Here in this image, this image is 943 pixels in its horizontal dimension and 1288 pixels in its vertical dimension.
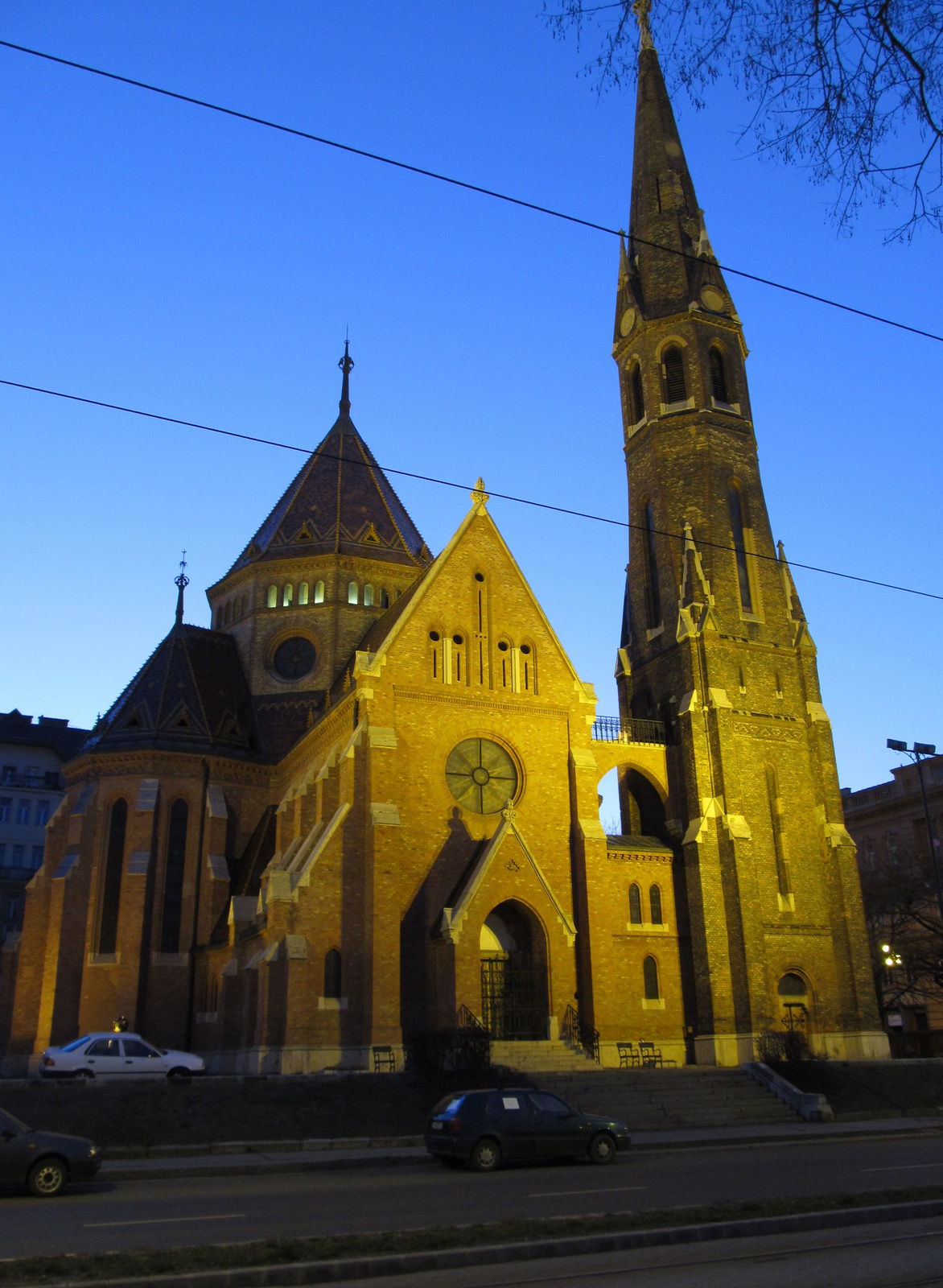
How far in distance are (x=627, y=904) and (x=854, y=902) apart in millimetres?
7300

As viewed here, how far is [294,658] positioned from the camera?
1731 inches

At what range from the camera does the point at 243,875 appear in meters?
37.6

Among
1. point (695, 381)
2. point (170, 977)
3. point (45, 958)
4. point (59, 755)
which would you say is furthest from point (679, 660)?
point (59, 755)

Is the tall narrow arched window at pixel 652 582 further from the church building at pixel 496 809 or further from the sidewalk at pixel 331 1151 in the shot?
the sidewalk at pixel 331 1151

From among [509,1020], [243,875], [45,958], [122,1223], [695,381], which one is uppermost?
[695,381]

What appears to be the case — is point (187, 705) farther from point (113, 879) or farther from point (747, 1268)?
point (747, 1268)

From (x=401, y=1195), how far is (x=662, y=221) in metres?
39.0

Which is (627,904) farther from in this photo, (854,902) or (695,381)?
(695,381)

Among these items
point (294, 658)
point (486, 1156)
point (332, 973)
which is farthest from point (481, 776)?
point (486, 1156)

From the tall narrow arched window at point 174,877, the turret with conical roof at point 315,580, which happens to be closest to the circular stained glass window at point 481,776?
the turret with conical roof at point 315,580

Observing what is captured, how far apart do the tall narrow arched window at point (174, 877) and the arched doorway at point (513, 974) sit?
38.7 ft

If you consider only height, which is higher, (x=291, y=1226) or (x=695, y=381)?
(x=695, y=381)

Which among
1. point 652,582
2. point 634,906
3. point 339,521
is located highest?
point 339,521

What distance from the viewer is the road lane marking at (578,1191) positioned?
512 inches
